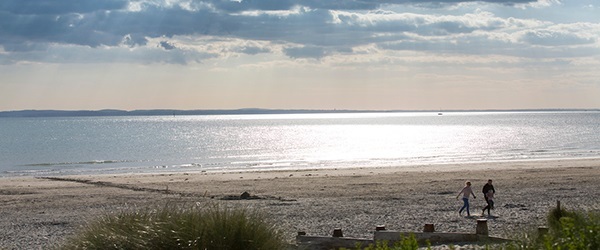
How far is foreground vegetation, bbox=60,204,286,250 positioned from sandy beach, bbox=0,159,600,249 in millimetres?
2248

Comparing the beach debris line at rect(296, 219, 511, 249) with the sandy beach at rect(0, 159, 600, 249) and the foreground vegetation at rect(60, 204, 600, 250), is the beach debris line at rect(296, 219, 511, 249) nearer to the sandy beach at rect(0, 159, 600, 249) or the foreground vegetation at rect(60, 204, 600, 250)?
the sandy beach at rect(0, 159, 600, 249)

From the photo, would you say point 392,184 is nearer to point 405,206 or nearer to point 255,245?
point 405,206

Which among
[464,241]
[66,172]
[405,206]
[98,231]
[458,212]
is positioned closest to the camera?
[98,231]

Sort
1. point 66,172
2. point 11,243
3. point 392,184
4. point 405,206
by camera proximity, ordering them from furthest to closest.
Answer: point 66,172
point 392,184
point 405,206
point 11,243

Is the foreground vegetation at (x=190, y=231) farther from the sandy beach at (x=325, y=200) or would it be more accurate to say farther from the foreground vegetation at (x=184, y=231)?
the sandy beach at (x=325, y=200)

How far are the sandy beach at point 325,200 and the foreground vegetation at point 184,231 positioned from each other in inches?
88.5

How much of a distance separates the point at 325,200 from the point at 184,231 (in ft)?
62.0

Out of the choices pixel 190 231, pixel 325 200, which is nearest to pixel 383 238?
pixel 190 231

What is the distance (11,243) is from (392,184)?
65.8 feet

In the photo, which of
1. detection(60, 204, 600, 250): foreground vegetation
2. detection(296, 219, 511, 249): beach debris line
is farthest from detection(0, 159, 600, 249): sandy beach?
detection(60, 204, 600, 250): foreground vegetation

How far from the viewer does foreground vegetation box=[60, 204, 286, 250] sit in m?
8.70

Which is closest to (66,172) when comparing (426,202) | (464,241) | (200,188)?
(200,188)

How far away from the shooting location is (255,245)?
9148 millimetres

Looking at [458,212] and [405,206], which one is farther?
[405,206]
